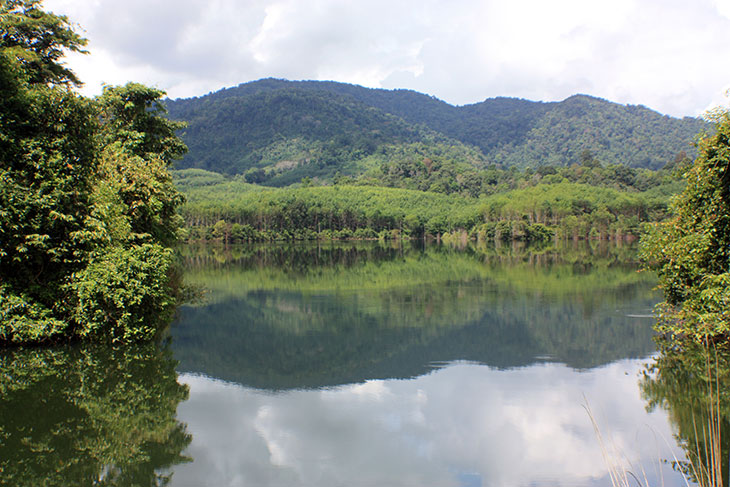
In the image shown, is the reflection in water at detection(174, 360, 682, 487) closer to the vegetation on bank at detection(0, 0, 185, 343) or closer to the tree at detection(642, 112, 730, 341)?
the tree at detection(642, 112, 730, 341)

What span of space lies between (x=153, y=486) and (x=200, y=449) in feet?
4.72

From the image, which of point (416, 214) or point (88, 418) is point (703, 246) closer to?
point (88, 418)

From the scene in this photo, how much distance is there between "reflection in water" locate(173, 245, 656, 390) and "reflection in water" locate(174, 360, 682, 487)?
143cm

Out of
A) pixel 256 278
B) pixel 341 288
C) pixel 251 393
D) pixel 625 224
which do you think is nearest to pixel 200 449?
pixel 251 393

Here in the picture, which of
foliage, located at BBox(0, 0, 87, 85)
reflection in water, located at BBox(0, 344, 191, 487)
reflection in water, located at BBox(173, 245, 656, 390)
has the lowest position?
reflection in water, located at BBox(173, 245, 656, 390)

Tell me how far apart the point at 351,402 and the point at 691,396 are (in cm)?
722

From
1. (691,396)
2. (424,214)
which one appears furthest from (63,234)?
(424,214)

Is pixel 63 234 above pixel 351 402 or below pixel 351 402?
above

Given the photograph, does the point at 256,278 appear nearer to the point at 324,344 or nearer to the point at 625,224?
the point at 324,344

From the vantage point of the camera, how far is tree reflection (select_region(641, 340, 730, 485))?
30.6ft

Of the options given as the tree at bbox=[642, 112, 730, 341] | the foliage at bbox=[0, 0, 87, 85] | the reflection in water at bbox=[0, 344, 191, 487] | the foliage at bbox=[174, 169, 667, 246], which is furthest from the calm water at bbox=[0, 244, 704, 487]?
the foliage at bbox=[174, 169, 667, 246]

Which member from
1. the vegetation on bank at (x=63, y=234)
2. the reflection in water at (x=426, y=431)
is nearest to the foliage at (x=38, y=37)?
the vegetation on bank at (x=63, y=234)

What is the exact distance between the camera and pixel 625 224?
9731cm

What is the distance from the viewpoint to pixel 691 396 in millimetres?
12195
